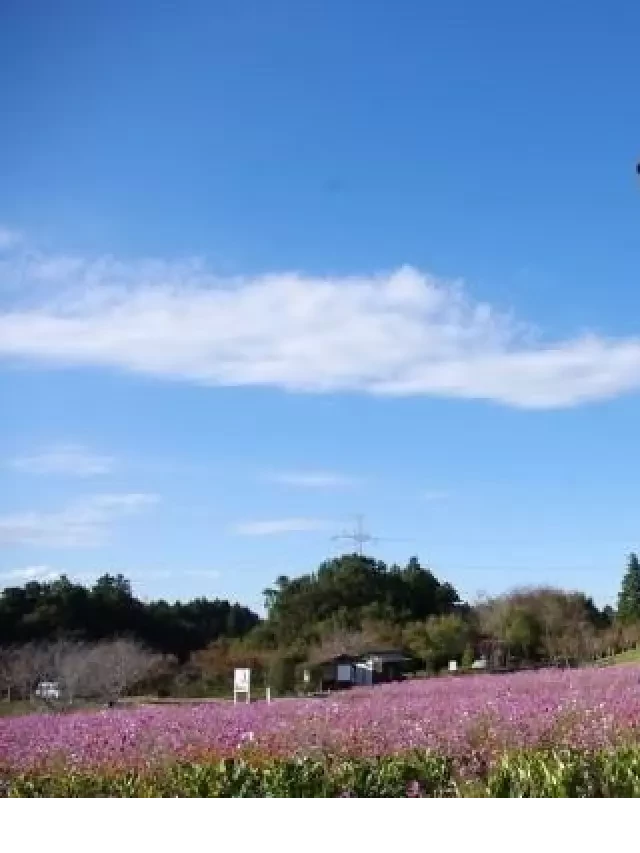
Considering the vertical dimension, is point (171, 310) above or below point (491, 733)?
above

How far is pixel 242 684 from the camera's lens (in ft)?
15.0

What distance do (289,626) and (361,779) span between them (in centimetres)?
61

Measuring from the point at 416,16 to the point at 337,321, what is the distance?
1.22 metres

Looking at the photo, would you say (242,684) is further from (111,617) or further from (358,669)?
(111,617)

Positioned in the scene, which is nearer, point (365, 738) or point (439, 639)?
point (365, 738)

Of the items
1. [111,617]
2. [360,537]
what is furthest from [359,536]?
[111,617]

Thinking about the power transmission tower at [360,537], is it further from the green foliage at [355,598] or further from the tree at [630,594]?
the tree at [630,594]

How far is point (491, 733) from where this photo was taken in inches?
175

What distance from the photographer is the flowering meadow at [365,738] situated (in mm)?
4340

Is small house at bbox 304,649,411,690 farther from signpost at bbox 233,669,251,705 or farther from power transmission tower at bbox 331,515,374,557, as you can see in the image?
power transmission tower at bbox 331,515,374,557

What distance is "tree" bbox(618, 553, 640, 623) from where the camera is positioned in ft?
14.9

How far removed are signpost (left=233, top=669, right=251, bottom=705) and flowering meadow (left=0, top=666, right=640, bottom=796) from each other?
0.04 meters
